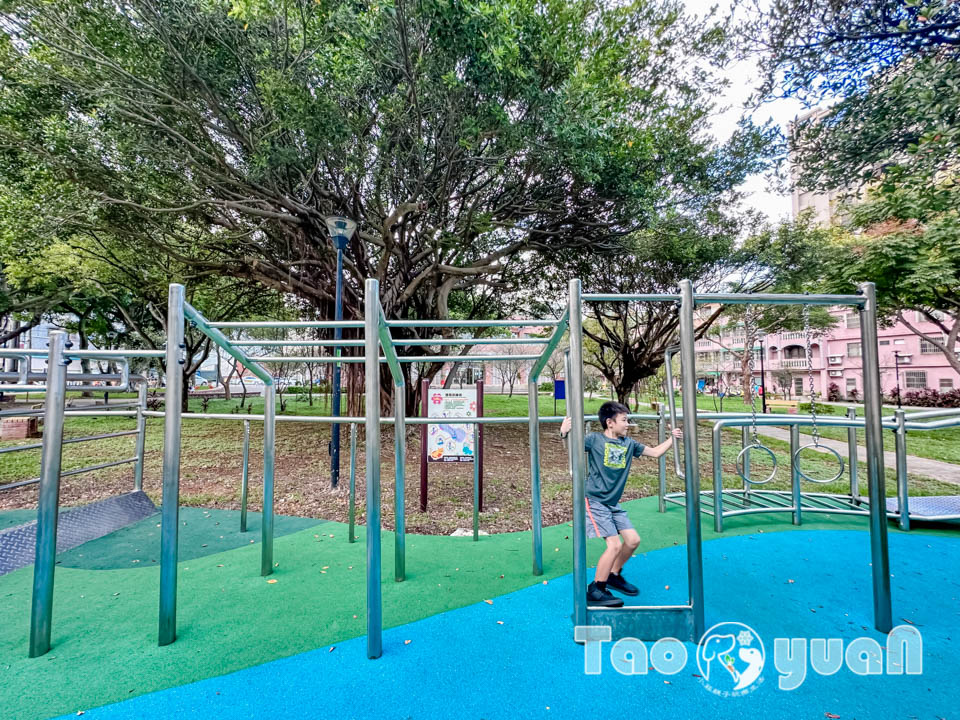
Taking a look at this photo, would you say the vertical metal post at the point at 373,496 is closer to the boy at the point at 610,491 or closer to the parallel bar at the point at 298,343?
the parallel bar at the point at 298,343

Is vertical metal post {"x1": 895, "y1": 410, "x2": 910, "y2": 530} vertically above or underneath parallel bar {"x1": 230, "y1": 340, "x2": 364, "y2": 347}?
underneath

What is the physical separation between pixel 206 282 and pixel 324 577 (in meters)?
11.7

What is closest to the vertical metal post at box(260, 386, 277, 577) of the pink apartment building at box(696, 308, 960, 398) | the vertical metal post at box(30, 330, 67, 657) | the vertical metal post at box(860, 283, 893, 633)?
the vertical metal post at box(30, 330, 67, 657)

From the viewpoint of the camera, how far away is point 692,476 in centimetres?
219

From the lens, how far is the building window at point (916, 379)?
91.3 ft

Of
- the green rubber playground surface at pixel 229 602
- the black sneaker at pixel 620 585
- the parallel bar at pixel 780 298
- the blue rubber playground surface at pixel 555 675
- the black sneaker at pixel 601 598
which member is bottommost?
the green rubber playground surface at pixel 229 602

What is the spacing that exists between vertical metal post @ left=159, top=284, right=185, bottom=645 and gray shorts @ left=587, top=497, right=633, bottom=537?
84.0 inches

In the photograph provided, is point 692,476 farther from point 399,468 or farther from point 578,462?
point 399,468

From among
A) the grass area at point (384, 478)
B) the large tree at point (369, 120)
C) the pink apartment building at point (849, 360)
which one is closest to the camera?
the grass area at point (384, 478)

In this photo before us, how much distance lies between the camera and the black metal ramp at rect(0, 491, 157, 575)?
320 cm

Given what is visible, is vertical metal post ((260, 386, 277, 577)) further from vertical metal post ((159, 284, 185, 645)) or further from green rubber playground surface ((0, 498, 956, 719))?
vertical metal post ((159, 284, 185, 645))

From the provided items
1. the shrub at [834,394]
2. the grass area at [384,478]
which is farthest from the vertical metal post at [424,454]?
the shrub at [834,394]

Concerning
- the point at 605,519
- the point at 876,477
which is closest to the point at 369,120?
the point at 605,519

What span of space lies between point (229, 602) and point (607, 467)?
2335 mm
